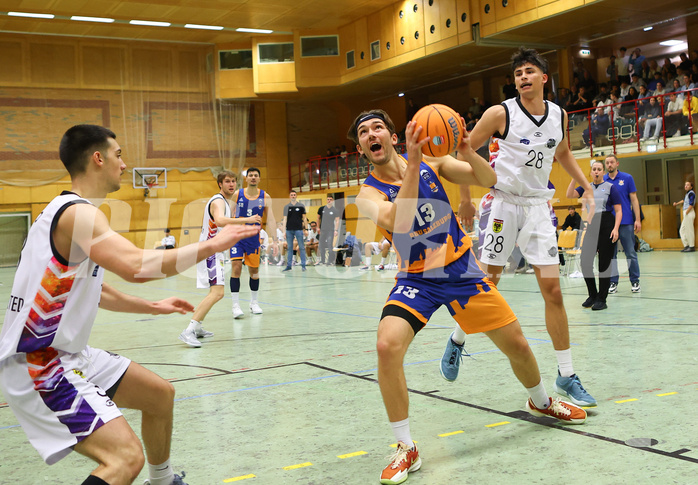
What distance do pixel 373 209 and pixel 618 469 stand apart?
5.97 ft

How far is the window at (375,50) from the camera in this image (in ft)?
91.8

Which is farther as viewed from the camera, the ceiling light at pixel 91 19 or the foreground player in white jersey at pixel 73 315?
the ceiling light at pixel 91 19

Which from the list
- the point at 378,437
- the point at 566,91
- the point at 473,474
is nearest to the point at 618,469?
the point at 473,474

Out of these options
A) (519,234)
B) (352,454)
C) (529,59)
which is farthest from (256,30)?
(352,454)

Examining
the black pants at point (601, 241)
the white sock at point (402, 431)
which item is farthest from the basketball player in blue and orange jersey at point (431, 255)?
the black pants at point (601, 241)

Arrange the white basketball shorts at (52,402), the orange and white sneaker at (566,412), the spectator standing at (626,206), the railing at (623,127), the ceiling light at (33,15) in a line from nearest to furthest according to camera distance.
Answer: the white basketball shorts at (52,402), the orange and white sneaker at (566,412), the spectator standing at (626,206), the railing at (623,127), the ceiling light at (33,15)

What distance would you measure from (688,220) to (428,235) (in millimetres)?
17822

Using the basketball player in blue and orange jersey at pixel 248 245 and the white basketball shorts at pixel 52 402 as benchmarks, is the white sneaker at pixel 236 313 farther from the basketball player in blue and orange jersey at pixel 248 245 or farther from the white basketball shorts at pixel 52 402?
the white basketball shorts at pixel 52 402

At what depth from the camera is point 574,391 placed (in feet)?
14.0

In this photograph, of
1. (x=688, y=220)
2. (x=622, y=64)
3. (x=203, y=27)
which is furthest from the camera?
(x=203, y=27)

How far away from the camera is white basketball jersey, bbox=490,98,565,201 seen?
15.8 feet

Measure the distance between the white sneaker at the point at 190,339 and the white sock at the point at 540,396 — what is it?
442 cm

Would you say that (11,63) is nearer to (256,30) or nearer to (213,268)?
(256,30)

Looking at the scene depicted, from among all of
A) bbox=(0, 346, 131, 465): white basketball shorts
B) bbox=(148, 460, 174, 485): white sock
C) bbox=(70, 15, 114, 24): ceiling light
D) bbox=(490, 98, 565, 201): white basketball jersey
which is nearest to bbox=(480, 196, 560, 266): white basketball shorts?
bbox=(490, 98, 565, 201): white basketball jersey
